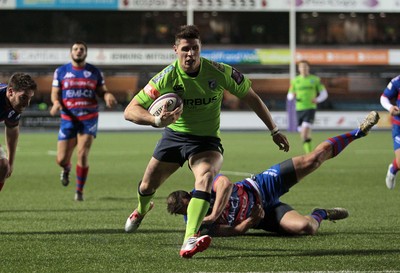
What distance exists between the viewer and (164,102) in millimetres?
8234

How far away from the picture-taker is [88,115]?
553 inches

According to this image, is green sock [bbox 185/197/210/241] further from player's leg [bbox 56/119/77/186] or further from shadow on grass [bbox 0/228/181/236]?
player's leg [bbox 56/119/77/186]

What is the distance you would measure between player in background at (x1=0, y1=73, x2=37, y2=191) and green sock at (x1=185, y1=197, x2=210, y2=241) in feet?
6.59

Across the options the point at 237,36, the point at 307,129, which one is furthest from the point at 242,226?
the point at 237,36

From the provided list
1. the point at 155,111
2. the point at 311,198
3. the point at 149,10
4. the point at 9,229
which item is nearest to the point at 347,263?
the point at 155,111

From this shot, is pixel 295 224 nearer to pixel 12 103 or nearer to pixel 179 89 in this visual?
pixel 179 89

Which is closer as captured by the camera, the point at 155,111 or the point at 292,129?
the point at 155,111

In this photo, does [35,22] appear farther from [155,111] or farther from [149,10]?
[155,111]

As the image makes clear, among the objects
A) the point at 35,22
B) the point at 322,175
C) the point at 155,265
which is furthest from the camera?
the point at 35,22

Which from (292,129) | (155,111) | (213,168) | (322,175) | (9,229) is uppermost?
(155,111)

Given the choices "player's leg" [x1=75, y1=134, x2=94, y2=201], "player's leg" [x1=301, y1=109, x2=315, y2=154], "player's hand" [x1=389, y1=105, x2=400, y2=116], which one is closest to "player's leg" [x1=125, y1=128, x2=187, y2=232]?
"player's hand" [x1=389, y1=105, x2=400, y2=116]

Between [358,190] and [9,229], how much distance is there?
6.83 m

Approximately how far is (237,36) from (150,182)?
39.0 metres

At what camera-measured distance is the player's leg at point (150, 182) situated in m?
9.15
